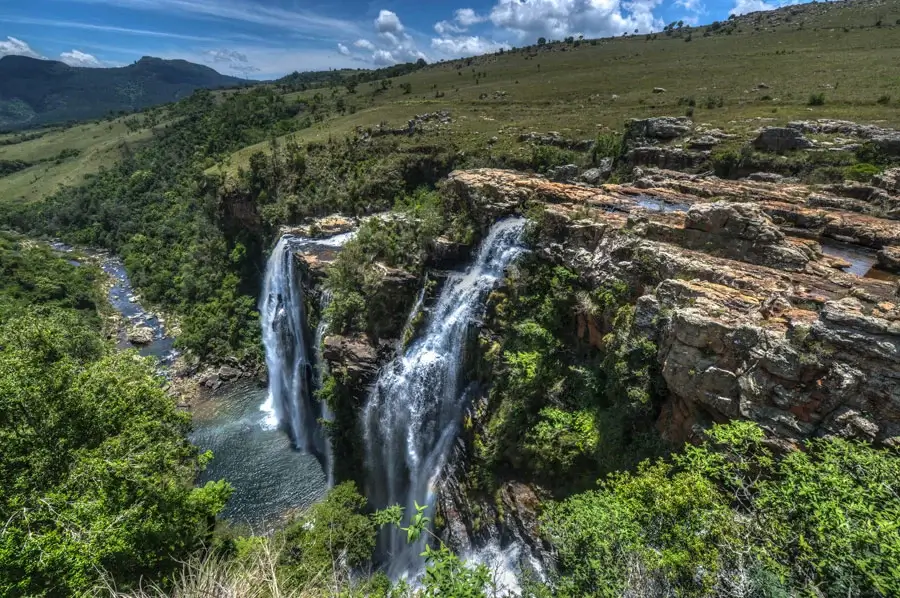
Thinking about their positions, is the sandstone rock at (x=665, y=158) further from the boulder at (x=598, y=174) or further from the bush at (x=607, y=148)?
the bush at (x=607, y=148)

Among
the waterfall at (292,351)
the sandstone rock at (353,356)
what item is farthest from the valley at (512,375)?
the waterfall at (292,351)

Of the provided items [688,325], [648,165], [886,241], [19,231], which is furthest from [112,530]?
[19,231]

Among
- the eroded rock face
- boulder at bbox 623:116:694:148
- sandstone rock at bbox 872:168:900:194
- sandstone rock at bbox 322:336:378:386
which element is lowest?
sandstone rock at bbox 322:336:378:386

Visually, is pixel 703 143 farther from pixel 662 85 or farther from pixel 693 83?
pixel 662 85

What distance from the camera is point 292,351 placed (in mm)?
40438

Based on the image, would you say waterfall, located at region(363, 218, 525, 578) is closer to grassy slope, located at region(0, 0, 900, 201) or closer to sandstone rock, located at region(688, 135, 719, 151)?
sandstone rock, located at region(688, 135, 719, 151)

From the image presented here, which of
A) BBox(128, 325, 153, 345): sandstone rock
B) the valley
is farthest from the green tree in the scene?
BBox(128, 325, 153, 345): sandstone rock

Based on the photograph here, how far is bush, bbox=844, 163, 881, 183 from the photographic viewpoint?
86.3ft

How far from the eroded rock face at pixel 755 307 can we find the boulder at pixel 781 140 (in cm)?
998

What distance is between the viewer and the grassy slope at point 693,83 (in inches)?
1838

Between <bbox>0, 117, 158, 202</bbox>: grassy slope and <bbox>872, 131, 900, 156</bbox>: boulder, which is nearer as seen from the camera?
<bbox>872, 131, 900, 156</bbox>: boulder

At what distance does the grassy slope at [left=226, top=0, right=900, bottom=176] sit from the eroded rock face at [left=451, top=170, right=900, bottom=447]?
28674 mm

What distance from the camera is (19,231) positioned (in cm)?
10219

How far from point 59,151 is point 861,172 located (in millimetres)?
233716
